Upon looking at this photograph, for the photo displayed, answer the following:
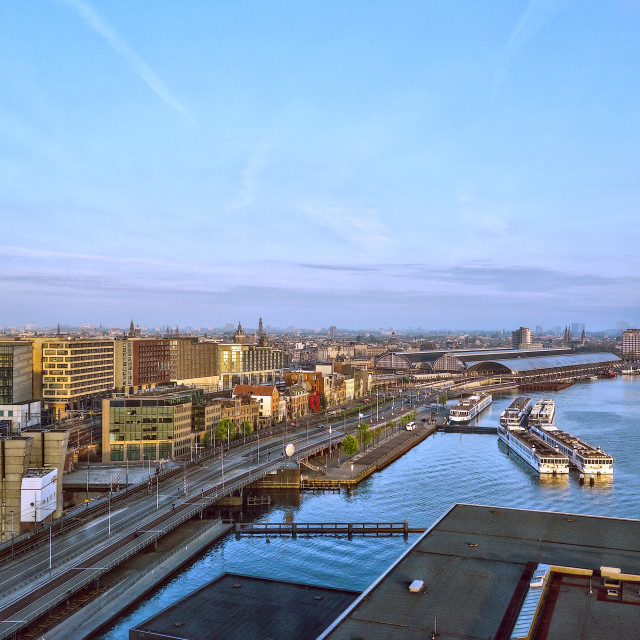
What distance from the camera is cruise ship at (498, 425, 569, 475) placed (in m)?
37.2

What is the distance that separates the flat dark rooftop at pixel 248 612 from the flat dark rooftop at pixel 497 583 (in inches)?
103

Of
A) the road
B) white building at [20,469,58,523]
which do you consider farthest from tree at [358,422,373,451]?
white building at [20,469,58,523]

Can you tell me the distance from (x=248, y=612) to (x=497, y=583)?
6.13 m

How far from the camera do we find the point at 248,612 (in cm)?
1786

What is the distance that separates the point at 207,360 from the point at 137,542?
2272 inches

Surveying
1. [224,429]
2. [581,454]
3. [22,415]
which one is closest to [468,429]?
[581,454]

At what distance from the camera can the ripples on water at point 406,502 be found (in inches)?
893

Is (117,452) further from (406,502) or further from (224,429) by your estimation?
(406,502)

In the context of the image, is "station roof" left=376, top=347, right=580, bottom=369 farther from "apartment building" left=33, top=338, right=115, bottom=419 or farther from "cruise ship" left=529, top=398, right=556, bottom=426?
"apartment building" left=33, top=338, right=115, bottom=419

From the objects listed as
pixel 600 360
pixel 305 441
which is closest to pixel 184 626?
pixel 305 441

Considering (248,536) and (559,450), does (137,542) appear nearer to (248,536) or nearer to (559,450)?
(248,536)

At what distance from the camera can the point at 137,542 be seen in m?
23.2

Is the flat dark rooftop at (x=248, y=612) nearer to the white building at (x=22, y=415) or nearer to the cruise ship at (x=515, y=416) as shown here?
the white building at (x=22, y=415)

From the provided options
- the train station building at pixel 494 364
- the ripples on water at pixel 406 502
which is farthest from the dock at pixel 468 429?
the train station building at pixel 494 364
